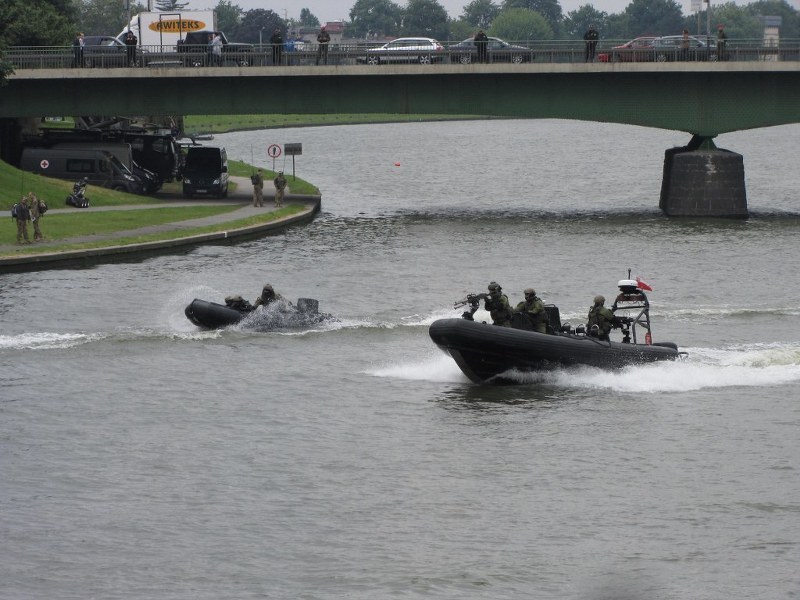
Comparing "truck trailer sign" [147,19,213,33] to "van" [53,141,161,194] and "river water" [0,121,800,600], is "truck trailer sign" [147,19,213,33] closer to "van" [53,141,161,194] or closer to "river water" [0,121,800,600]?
"van" [53,141,161,194]

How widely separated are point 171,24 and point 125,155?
46.7 feet

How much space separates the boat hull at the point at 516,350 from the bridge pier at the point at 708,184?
35.9m

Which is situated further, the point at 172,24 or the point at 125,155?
the point at 172,24

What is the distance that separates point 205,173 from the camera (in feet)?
229

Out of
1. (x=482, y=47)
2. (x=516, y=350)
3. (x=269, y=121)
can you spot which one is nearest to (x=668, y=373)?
(x=516, y=350)

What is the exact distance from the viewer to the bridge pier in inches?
2685

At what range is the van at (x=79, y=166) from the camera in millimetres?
68688

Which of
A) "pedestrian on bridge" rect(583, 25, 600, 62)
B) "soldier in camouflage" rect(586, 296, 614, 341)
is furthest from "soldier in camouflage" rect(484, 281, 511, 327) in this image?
"pedestrian on bridge" rect(583, 25, 600, 62)

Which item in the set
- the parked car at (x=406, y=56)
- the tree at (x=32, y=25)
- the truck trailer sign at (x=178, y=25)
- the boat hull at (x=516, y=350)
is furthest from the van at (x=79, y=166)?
the boat hull at (x=516, y=350)

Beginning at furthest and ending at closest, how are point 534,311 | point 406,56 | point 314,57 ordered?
point 406,56 < point 314,57 < point 534,311

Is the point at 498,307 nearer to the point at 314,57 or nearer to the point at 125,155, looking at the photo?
the point at 314,57

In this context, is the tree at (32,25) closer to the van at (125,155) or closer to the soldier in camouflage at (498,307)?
the van at (125,155)

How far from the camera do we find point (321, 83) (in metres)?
68.5

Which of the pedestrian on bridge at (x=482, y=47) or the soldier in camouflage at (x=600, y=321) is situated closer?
the soldier in camouflage at (x=600, y=321)
